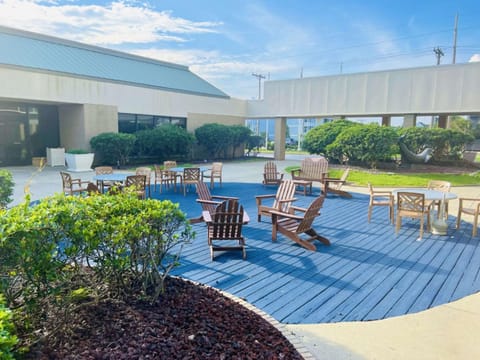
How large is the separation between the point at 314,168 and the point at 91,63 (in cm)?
1447

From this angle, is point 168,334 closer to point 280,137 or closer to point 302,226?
point 302,226

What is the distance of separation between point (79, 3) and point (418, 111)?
A: 57.3 ft

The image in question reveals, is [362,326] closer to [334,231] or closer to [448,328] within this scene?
[448,328]

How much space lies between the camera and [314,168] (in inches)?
491

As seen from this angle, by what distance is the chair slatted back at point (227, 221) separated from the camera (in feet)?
17.4

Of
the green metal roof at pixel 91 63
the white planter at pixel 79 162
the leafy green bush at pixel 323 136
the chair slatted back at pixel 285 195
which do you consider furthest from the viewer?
the leafy green bush at pixel 323 136

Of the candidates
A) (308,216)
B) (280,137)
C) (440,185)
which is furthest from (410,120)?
(308,216)

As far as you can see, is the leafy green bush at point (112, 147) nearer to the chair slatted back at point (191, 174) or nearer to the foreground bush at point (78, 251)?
the chair slatted back at point (191, 174)

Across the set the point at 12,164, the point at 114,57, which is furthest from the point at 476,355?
the point at 114,57

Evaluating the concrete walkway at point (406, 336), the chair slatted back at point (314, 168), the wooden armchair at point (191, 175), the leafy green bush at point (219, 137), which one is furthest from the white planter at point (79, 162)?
the concrete walkway at point (406, 336)

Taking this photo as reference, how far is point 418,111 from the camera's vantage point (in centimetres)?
1833

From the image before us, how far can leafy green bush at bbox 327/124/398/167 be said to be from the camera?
53.8ft

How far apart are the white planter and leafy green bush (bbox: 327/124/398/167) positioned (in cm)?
1199

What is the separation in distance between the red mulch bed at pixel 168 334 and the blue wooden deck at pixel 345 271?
0.77m
